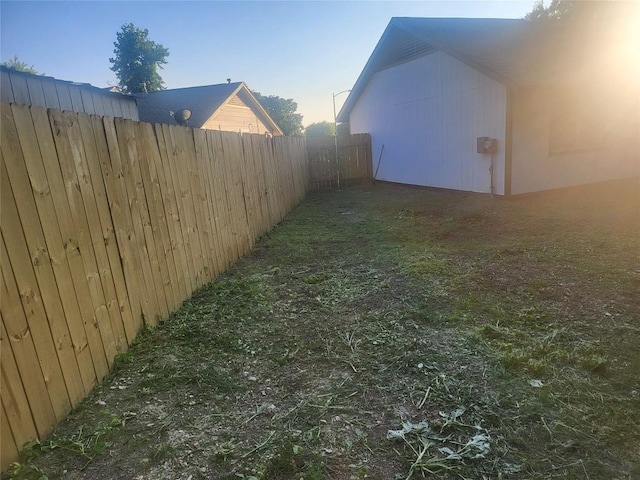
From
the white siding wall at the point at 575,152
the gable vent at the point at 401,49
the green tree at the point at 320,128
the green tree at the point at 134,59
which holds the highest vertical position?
the green tree at the point at 134,59

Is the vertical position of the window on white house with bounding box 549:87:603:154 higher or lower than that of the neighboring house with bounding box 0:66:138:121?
lower

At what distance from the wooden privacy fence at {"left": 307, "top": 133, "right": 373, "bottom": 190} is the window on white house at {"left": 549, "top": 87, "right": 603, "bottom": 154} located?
22.2ft

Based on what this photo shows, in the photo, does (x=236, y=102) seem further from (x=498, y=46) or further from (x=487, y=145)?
(x=487, y=145)

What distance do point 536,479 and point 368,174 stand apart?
538 inches

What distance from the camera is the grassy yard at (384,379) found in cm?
179

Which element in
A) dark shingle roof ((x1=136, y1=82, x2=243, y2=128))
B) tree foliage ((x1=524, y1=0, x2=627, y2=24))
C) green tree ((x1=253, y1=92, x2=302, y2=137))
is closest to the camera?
tree foliage ((x1=524, y1=0, x2=627, y2=24))

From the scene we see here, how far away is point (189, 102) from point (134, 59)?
79.3ft

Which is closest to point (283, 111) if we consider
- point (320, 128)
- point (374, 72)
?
point (320, 128)

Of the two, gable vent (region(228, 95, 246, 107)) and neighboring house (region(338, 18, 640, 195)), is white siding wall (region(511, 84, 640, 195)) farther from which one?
gable vent (region(228, 95, 246, 107))

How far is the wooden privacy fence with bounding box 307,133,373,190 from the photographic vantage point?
14.0m

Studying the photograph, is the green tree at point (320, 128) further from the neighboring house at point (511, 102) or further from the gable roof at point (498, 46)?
the neighboring house at point (511, 102)

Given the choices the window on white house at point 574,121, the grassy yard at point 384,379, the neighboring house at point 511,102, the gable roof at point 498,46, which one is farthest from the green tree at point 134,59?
the grassy yard at point 384,379

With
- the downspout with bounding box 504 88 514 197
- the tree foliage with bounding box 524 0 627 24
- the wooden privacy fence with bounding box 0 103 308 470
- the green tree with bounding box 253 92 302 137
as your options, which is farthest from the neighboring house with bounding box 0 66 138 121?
the green tree with bounding box 253 92 302 137

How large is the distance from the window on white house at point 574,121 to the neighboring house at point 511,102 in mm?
24
